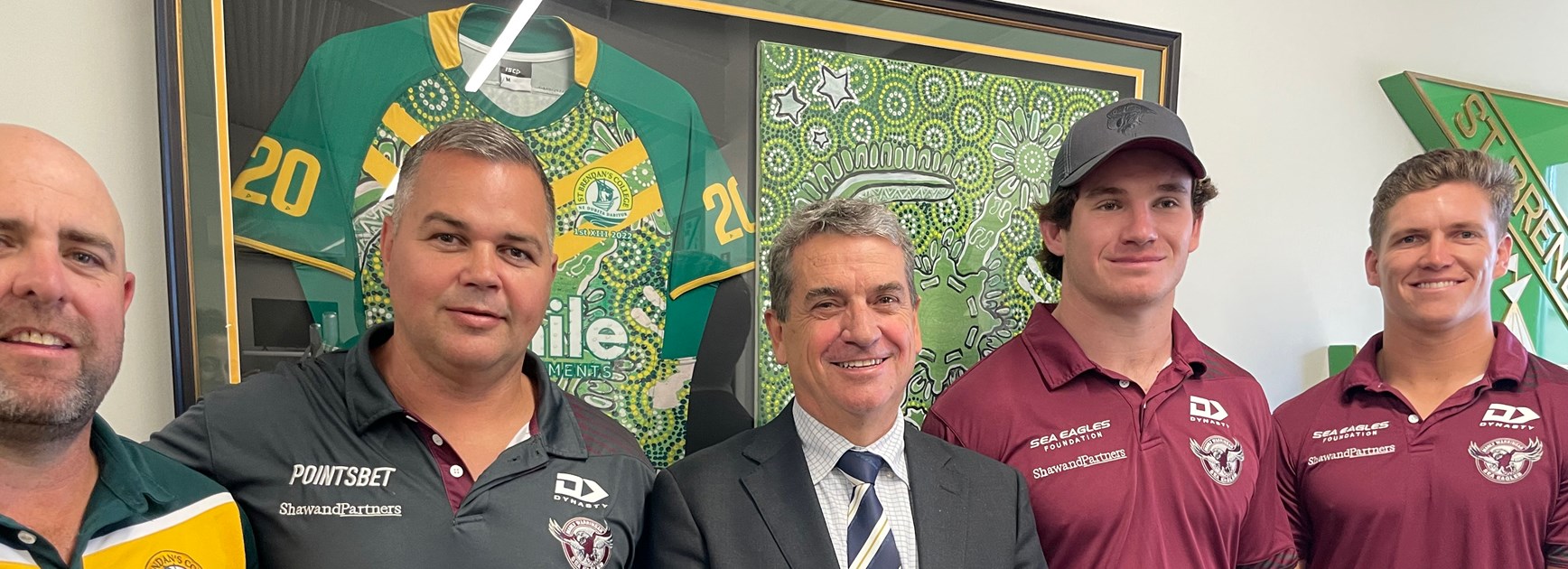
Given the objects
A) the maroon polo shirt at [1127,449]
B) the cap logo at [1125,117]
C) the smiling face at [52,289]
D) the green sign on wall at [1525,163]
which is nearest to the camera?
the smiling face at [52,289]

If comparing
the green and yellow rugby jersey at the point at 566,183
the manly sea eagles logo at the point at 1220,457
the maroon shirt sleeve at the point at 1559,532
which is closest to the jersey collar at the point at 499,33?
the green and yellow rugby jersey at the point at 566,183

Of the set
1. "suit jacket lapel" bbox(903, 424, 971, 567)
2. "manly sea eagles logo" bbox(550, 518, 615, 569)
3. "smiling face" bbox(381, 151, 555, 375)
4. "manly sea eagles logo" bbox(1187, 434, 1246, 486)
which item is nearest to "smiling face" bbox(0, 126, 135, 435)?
"smiling face" bbox(381, 151, 555, 375)

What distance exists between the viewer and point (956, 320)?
209 centimetres

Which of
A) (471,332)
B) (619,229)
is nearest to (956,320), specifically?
(619,229)

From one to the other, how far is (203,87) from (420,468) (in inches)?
30.0

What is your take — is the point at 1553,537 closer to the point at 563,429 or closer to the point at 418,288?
the point at 563,429

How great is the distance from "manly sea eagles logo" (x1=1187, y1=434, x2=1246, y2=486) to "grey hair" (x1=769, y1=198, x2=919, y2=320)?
653 millimetres

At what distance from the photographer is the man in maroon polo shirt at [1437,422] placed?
1.76 metres

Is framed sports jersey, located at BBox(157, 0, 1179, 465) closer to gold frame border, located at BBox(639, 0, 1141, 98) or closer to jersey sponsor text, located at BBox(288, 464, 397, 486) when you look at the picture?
gold frame border, located at BBox(639, 0, 1141, 98)

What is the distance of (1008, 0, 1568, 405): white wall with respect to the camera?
233cm

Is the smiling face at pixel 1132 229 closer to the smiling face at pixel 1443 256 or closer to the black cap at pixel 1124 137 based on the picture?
the black cap at pixel 1124 137

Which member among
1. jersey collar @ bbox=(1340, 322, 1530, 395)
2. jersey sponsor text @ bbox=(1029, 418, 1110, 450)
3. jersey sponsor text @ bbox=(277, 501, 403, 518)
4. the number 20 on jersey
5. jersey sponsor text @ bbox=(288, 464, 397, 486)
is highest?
the number 20 on jersey

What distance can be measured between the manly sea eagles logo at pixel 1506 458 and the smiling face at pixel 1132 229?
2.37ft

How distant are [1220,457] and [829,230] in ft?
2.90
